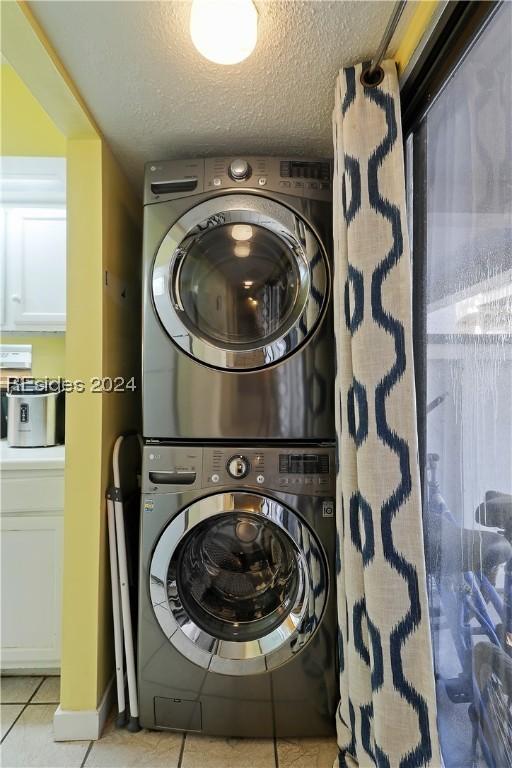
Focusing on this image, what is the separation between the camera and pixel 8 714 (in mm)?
1652

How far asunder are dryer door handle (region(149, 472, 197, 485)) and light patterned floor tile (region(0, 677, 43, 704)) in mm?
1069

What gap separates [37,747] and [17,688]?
0.38m

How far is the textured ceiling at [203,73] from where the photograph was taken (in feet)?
3.59

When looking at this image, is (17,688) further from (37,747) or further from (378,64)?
(378,64)

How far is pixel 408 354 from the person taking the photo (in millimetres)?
1088

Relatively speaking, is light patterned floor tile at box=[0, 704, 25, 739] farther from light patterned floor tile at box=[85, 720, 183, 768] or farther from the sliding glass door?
the sliding glass door

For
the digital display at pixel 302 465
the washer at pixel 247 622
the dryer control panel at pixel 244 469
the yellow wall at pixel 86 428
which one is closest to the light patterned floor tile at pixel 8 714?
the yellow wall at pixel 86 428

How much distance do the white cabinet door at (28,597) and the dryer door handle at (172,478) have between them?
0.66m

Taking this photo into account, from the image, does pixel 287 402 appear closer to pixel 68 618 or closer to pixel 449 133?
pixel 449 133

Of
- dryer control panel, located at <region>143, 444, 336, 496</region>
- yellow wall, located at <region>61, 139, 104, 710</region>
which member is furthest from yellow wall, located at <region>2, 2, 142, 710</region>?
dryer control panel, located at <region>143, 444, 336, 496</region>

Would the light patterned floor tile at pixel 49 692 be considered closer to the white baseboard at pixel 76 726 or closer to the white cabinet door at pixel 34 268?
the white baseboard at pixel 76 726

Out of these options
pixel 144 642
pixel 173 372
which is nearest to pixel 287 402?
pixel 173 372

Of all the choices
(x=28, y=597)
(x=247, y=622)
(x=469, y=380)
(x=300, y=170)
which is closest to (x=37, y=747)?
(x=28, y=597)

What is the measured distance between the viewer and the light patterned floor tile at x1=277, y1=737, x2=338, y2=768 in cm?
143
